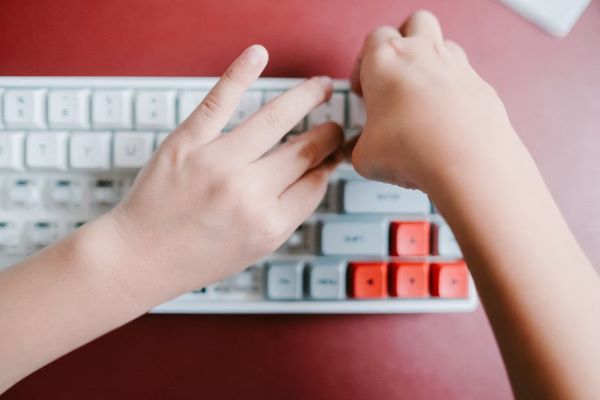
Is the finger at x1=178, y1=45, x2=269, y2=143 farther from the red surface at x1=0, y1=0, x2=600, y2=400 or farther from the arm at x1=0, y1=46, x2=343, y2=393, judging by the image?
the red surface at x1=0, y1=0, x2=600, y2=400

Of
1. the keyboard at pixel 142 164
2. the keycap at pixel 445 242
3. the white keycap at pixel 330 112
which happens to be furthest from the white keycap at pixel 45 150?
the keycap at pixel 445 242

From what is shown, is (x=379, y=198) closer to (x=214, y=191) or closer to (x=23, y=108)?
(x=214, y=191)

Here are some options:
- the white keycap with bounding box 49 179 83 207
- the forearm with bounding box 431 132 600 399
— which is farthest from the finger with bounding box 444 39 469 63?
the white keycap with bounding box 49 179 83 207

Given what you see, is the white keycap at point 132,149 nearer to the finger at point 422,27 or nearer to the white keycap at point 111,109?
the white keycap at point 111,109

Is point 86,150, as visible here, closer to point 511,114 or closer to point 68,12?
point 68,12

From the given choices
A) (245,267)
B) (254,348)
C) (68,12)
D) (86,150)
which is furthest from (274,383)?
(68,12)

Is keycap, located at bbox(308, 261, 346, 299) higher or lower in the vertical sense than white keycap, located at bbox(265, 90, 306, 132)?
lower

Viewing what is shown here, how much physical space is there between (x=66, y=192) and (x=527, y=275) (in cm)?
36

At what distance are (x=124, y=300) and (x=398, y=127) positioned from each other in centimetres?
24

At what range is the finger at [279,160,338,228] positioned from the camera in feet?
1.42

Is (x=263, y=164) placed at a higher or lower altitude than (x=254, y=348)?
higher

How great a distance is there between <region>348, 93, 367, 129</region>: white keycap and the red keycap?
0.14 meters

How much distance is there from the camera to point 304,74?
52 cm

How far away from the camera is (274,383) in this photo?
522mm
